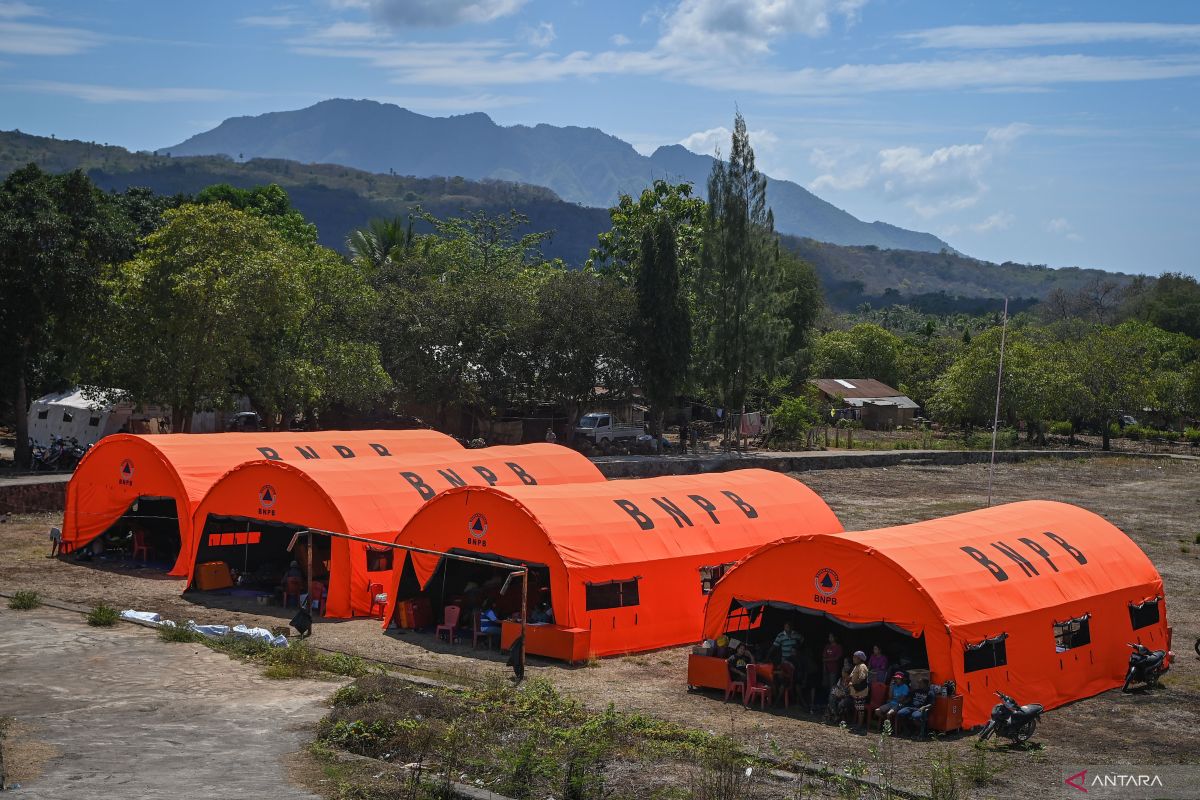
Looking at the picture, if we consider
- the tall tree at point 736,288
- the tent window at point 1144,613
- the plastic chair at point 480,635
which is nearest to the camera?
the tent window at point 1144,613

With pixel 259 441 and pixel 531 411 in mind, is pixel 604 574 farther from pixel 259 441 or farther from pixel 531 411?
pixel 531 411

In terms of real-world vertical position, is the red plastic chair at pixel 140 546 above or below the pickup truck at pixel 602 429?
below

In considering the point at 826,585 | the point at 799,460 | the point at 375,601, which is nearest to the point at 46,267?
the point at 375,601

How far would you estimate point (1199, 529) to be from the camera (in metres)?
38.3

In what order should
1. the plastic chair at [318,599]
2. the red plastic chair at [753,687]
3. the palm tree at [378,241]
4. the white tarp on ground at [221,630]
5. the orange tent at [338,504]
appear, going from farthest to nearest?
the palm tree at [378,241]
the orange tent at [338,504]
the plastic chair at [318,599]
the white tarp on ground at [221,630]
the red plastic chair at [753,687]

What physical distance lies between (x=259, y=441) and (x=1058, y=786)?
22.5 meters

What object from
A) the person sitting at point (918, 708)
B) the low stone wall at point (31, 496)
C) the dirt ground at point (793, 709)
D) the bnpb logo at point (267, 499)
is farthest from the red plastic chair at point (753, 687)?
the low stone wall at point (31, 496)

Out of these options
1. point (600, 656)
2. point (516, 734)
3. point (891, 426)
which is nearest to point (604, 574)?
point (600, 656)

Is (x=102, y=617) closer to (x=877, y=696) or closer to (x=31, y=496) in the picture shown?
(x=877, y=696)

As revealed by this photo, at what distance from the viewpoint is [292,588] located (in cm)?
2414

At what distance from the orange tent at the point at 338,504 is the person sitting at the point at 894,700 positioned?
35.8 ft

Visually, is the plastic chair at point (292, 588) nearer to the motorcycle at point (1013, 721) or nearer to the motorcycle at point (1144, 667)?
the motorcycle at point (1013, 721)

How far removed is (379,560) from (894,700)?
11.2 metres

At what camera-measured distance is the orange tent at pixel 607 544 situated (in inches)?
816
